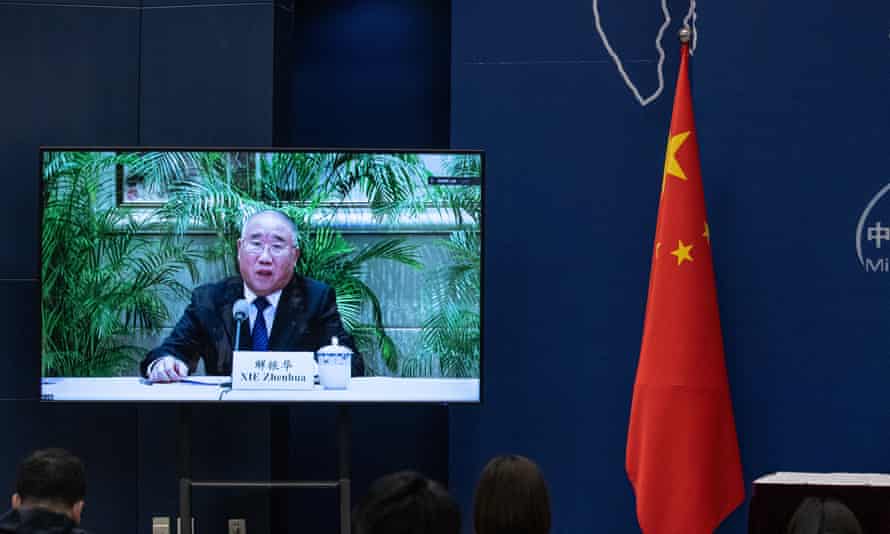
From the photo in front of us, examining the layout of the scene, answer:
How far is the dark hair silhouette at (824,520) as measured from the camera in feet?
7.84

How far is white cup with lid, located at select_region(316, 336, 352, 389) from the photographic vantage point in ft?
14.1

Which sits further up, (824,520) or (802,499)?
(824,520)

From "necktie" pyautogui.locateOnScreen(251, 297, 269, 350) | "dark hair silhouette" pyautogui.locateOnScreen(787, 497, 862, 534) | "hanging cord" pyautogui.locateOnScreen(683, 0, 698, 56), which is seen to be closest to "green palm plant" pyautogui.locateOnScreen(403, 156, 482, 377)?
"necktie" pyautogui.locateOnScreen(251, 297, 269, 350)

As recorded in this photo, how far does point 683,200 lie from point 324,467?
1912 mm

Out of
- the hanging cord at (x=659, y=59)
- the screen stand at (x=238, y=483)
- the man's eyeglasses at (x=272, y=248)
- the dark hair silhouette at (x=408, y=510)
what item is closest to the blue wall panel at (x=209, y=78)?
the man's eyeglasses at (x=272, y=248)

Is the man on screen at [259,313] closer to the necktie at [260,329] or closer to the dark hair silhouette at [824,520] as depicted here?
the necktie at [260,329]

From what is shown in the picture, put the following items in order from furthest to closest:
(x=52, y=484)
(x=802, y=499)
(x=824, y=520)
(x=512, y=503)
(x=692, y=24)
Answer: (x=692, y=24)
(x=802, y=499)
(x=52, y=484)
(x=824, y=520)
(x=512, y=503)

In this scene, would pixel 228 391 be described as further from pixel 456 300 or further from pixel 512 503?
pixel 512 503

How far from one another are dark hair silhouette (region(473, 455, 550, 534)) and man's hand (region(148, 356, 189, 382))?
88.7 inches

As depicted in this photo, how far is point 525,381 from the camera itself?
4688 millimetres

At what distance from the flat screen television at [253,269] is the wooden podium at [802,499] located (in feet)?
4.42

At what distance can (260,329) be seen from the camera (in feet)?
14.2

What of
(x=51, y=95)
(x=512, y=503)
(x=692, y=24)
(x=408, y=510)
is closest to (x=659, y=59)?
(x=692, y=24)

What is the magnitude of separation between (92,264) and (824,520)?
9.33 feet
